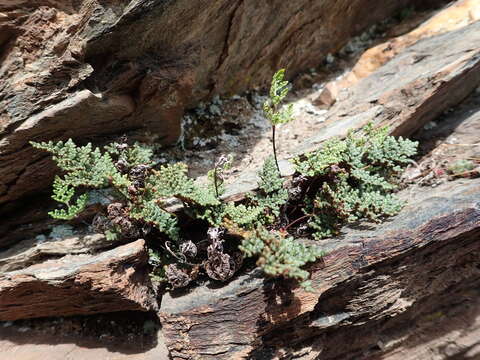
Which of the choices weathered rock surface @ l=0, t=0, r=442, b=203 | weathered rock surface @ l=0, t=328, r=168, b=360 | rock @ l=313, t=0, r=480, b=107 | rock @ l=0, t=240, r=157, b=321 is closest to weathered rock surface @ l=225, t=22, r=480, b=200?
rock @ l=313, t=0, r=480, b=107

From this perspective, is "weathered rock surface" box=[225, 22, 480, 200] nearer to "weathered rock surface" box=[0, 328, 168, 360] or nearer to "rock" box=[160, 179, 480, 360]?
"rock" box=[160, 179, 480, 360]

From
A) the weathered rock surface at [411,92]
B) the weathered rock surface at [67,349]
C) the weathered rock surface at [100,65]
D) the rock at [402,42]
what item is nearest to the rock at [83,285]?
the weathered rock surface at [67,349]

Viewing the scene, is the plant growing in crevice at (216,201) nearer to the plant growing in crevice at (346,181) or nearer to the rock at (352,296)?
the plant growing in crevice at (346,181)

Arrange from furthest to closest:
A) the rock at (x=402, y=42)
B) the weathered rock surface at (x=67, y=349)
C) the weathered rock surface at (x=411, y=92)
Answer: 1. the rock at (x=402, y=42)
2. the weathered rock surface at (x=411, y=92)
3. the weathered rock surface at (x=67, y=349)

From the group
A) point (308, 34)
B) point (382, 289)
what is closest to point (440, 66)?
point (308, 34)

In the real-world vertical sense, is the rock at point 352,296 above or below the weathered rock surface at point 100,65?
below

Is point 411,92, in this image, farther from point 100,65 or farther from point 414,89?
point 100,65
